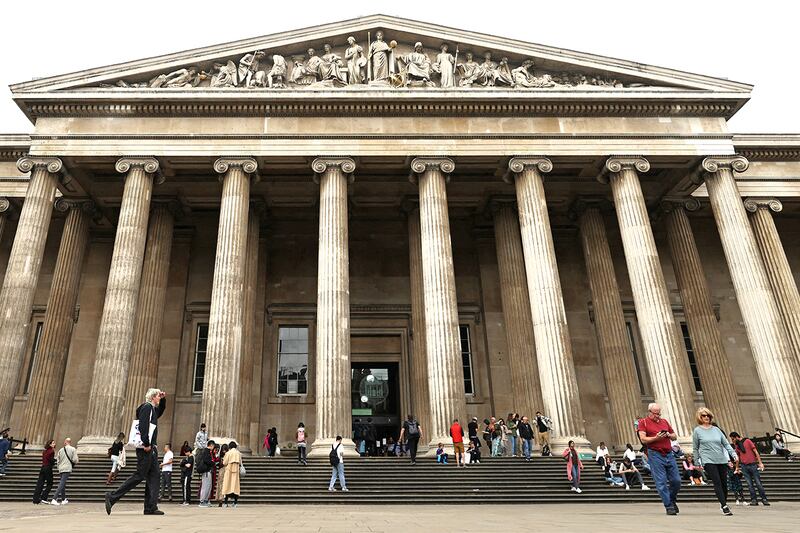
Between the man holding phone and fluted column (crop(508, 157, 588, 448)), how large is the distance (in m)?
9.71

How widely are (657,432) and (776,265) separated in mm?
19561

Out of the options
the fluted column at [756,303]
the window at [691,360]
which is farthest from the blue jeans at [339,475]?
the window at [691,360]

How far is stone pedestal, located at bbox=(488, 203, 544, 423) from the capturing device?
22.5 metres

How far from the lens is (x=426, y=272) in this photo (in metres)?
20.4

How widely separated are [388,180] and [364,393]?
33.3 feet

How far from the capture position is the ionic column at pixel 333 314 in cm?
1816

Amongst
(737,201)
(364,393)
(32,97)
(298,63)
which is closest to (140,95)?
(32,97)

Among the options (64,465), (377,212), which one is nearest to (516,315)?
(377,212)

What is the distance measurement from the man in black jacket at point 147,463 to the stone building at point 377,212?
9247mm

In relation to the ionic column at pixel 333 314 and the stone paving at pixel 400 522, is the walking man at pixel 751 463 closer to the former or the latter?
the stone paving at pixel 400 522

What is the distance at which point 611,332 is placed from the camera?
23500 millimetres

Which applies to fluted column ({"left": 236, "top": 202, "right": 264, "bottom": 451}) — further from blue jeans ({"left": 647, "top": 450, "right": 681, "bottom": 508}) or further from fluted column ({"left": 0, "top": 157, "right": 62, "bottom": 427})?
blue jeans ({"left": 647, "top": 450, "right": 681, "bottom": 508})

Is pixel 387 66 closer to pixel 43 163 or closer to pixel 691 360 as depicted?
pixel 43 163

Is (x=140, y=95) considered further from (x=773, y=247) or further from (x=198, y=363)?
(x=773, y=247)
